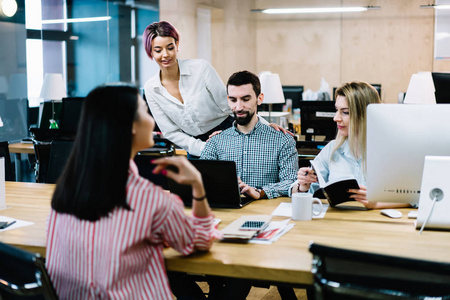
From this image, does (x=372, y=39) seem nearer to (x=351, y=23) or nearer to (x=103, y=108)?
(x=351, y=23)

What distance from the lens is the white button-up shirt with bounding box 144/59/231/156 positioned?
3.75 meters

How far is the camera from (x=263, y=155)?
3.07 meters

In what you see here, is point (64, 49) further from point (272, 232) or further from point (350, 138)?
point (272, 232)

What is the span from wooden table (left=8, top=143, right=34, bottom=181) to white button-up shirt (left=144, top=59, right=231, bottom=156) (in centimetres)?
227

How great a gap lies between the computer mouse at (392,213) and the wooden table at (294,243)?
1.1 inches

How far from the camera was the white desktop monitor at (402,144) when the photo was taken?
214 cm

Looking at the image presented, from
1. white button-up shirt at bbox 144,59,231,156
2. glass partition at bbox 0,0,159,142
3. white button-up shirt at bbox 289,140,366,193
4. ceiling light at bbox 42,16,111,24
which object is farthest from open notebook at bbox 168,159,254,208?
ceiling light at bbox 42,16,111,24

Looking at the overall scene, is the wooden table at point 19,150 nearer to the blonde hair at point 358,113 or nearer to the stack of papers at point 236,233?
the blonde hair at point 358,113

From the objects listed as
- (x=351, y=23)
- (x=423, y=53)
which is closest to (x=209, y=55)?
(x=351, y=23)

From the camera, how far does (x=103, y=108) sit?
1567mm

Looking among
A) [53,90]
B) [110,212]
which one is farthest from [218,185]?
[53,90]

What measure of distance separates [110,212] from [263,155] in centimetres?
160

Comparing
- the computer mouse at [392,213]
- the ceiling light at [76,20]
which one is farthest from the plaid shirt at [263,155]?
the ceiling light at [76,20]

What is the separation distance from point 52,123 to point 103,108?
4492 millimetres
